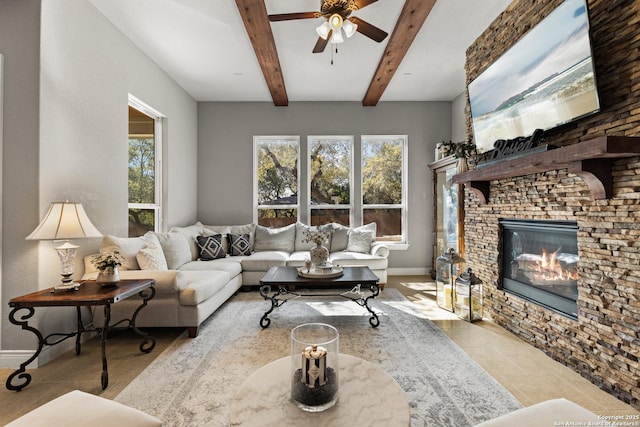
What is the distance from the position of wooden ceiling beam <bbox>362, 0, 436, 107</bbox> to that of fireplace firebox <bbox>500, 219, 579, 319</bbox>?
2127 mm

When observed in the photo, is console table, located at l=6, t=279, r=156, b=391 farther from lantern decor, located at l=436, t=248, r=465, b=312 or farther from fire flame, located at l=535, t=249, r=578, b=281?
fire flame, located at l=535, t=249, r=578, b=281

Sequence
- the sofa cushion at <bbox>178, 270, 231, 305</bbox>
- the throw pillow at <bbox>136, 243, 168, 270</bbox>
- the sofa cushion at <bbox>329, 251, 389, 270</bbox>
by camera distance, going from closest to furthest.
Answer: the sofa cushion at <bbox>178, 270, 231, 305</bbox> → the throw pillow at <bbox>136, 243, 168, 270</bbox> → the sofa cushion at <bbox>329, 251, 389, 270</bbox>

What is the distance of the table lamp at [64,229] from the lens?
2250 millimetres

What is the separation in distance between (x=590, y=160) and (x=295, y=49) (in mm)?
3117

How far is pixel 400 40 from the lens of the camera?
11.5 feet

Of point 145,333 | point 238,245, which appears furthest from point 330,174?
point 145,333

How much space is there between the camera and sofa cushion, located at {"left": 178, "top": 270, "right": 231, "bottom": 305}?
2.91 meters

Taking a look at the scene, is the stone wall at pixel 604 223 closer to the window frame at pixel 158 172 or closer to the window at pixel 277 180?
the window at pixel 277 180

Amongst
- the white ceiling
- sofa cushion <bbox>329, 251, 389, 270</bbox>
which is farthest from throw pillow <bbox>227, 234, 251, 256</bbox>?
the white ceiling

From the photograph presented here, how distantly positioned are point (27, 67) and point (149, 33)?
138 cm

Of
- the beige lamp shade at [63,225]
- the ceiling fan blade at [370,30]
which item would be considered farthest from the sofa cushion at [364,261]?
the beige lamp shade at [63,225]

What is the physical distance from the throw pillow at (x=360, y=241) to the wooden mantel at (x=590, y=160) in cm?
260

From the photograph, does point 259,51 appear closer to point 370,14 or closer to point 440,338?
point 370,14

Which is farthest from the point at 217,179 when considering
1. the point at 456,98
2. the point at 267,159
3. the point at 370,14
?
the point at 456,98
